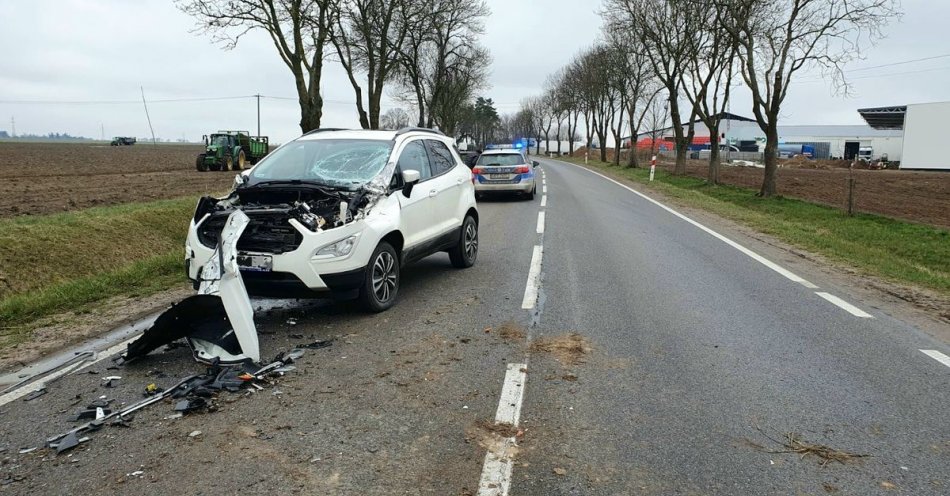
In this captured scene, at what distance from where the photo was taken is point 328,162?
7.12m

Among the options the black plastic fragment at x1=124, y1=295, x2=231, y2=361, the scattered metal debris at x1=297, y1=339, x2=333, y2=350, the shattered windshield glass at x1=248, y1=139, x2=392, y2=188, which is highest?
the shattered windshield glass at x1=248, y1=139, x2=392, y2=188

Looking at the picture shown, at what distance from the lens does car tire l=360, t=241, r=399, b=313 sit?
628 cm

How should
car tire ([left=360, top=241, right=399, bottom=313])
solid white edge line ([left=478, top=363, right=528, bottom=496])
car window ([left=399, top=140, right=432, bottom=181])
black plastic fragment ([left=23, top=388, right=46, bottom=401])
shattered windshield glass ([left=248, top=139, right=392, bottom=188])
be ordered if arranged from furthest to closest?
car window ([left=399, top=140, right=432, bottom=181]), shattered windshield glass ([left=248, top=139, right=392, bottom=188]), car tire ([left=360, top=241, right=399, bottom=313]), black plastic fragment ([left=23, top=388, right=46, bottom=401]), solid white edge line ([left=478, top=363, right=528, bottom=496])

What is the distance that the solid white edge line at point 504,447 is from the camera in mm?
3268

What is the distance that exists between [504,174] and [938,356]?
1455 centimetres

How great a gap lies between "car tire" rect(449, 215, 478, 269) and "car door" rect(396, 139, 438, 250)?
36.4 inches

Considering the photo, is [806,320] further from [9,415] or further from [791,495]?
[9,415]

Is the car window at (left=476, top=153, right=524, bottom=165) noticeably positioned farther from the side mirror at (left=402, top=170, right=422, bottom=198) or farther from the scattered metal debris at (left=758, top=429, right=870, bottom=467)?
the scattered metal debris at (left=758, top=429, right=870, bottom=467)

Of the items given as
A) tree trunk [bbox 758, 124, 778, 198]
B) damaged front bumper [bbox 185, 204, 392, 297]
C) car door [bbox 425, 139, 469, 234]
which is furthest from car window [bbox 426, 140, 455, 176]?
tree trunk [bbox 758, 124, 778, 198]

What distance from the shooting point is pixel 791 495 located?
3.21 meters

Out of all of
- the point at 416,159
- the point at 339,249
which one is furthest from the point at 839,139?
the point at 339,249

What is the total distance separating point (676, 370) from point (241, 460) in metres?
3.11

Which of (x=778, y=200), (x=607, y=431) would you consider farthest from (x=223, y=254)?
(x=778, y=200)

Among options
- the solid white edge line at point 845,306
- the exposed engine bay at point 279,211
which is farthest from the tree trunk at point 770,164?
the exposed engine bay at point 279,211
